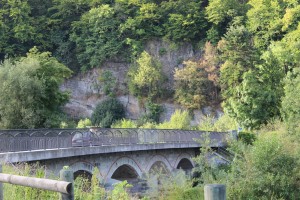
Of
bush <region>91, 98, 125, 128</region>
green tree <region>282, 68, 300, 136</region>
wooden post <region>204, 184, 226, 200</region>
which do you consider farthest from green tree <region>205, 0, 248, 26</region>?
wooden post <region>204, 184, 226, 200</region>

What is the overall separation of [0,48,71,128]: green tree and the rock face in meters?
23.8

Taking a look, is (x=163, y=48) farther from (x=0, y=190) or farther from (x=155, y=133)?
(x=0, y=190)

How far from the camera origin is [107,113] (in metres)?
53.7

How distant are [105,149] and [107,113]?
101ft

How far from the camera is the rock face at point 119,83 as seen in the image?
56906mm

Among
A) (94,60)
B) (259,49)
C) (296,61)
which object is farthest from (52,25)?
(296,61)

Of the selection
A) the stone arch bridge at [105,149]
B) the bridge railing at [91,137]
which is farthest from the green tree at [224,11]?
the stone arch bridge at [105,149]

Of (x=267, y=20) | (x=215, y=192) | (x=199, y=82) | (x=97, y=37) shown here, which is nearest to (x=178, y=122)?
(x=199, y=82)

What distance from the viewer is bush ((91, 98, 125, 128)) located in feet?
176

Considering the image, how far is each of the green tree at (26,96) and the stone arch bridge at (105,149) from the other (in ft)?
22.4

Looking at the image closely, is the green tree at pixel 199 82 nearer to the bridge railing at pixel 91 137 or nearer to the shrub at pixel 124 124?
the shrub at pixel 124 124

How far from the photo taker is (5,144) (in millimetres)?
17906

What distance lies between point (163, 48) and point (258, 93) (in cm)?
2213

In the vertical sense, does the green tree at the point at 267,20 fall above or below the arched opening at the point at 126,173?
above
